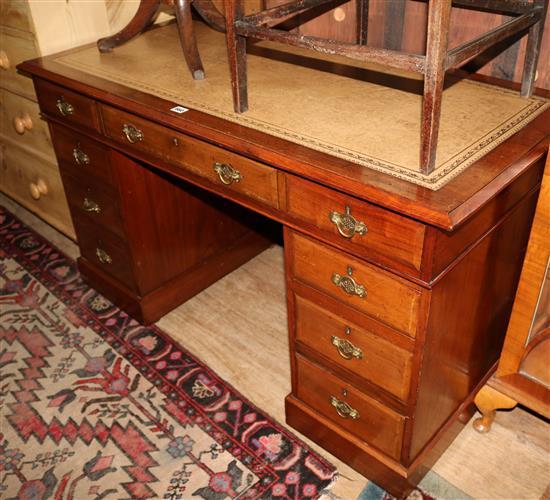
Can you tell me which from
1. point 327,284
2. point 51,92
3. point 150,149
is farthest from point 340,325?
point 51,92

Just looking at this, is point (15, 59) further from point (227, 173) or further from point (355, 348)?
point (355, 348)

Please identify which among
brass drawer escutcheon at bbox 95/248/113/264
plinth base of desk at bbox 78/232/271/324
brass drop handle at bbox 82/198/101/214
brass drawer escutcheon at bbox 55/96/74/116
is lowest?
plinth base of desk at bbox 78/232/271/324

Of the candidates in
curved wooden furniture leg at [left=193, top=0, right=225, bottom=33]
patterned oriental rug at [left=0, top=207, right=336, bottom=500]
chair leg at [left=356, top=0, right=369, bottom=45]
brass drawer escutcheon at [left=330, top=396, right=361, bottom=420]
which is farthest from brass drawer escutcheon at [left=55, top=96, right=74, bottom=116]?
brass drawer escutcheon at [left=330, top=396, right=361, bottom=420]

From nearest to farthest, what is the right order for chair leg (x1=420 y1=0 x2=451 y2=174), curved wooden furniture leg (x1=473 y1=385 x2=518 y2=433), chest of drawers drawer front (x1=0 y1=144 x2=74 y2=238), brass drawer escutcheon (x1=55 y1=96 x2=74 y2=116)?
chair leg (x1=420 y1=0 x2=451 y2=174) → curved wooden furniture leg (x1=473 y1=385 x2=518 y2=433) → brass drawer escutcheon (x1=55 y1=96 x2=74 y2=116) → chest of drawers drawer front (x1=0 y1=144 x2=74 y2=238)

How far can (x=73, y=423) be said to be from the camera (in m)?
2.03

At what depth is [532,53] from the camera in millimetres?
1542

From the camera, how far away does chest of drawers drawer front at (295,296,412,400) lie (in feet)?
4.99

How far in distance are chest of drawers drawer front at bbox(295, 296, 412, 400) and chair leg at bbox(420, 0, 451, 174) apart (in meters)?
0.47

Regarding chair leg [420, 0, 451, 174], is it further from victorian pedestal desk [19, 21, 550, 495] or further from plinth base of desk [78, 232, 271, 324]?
plinth base of desk [78, 232, 271, 324]

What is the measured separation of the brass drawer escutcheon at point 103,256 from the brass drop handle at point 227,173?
3.17 ft

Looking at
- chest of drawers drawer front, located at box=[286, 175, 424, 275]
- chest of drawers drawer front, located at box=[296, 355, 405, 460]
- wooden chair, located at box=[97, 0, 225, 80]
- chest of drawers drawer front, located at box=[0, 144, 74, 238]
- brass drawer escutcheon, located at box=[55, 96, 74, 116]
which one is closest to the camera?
chest of drawers drawer front, located at box=[286, 175, 424, 275]

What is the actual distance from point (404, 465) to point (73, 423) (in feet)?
3.52

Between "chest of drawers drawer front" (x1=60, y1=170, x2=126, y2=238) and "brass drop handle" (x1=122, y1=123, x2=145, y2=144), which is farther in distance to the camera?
"chest of drawers drawer front" (x1=60, y1=170, x2=126, y2=238)

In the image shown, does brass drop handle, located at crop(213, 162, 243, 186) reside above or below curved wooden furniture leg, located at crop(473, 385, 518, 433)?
above
